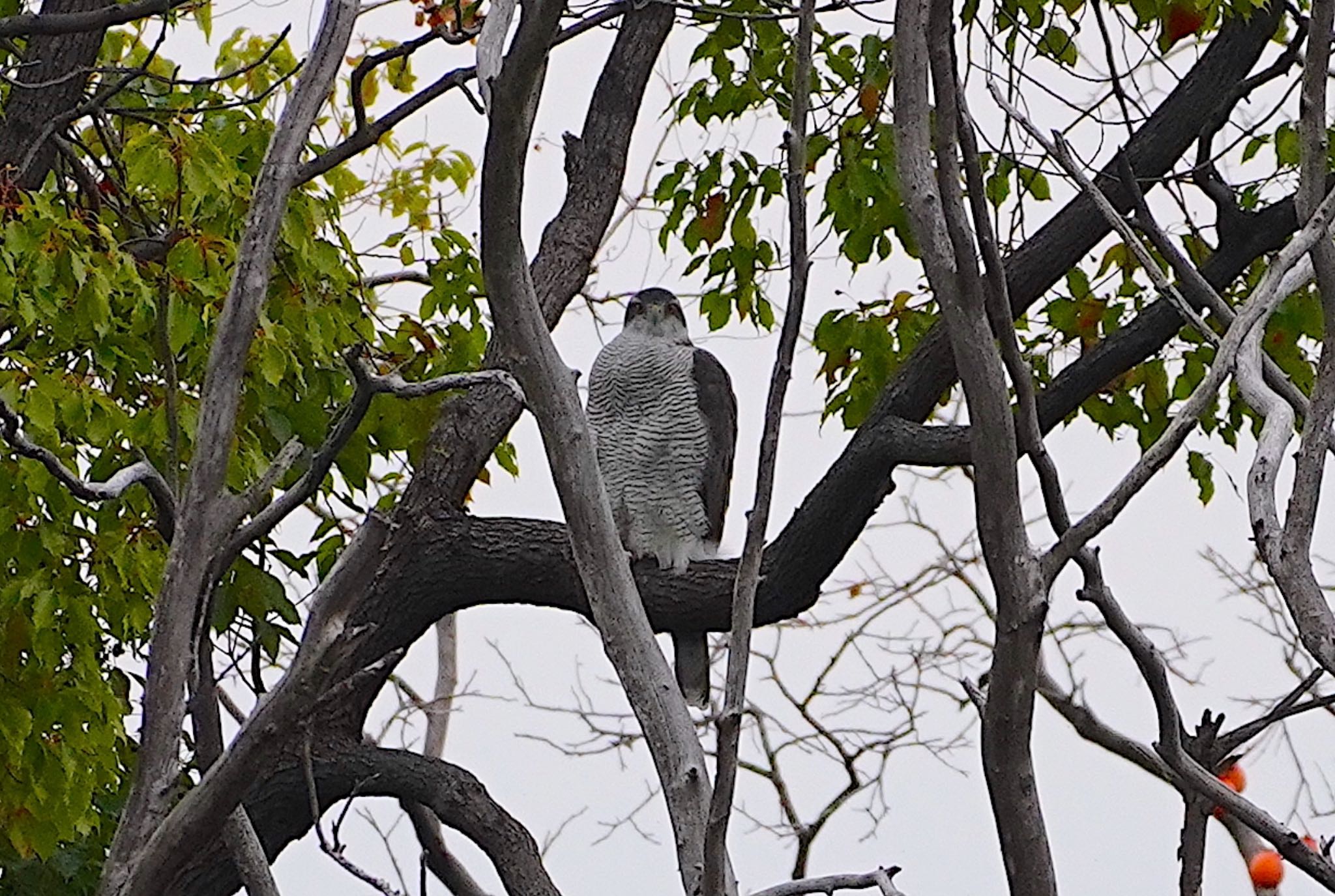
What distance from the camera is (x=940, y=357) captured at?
145 inches

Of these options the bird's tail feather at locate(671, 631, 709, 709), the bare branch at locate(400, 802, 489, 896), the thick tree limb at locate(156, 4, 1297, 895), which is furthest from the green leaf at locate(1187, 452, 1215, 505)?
the bare branch at locate(400, 802, 489, 896)

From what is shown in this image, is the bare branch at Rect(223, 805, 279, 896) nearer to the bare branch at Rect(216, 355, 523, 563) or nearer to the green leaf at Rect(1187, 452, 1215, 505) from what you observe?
the bare branch at Rect(216, 355, 523, 563)

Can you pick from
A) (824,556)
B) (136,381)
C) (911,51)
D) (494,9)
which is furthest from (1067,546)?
(136,381)

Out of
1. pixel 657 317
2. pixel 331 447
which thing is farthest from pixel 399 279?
pixel 331 447

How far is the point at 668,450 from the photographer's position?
16.1 ft

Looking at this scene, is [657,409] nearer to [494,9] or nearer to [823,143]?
[823,143]

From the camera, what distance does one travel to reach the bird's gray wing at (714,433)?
16.2ft

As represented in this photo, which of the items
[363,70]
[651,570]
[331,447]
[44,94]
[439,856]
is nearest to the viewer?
[331,447]

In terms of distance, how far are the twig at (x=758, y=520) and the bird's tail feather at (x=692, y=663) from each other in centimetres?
277

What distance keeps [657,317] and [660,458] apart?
45 centimetres

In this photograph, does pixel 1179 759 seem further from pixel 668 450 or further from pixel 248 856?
pixel 668 450

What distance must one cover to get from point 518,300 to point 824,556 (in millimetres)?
1888

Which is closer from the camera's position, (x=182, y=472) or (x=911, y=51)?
(x=911, y=51)

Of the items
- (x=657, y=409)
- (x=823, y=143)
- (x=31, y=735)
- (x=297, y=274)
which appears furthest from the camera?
(x=657, y=409)
